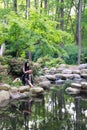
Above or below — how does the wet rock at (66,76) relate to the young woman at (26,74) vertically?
below

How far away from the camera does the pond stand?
9.73 metres

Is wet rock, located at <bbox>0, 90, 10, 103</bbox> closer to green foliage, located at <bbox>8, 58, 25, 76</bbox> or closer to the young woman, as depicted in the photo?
the young woman

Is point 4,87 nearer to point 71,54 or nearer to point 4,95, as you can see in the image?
point 4,95

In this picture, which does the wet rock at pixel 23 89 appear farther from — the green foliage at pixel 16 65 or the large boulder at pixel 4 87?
the green foliage at pixel 16 65

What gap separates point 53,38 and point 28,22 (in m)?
1.68

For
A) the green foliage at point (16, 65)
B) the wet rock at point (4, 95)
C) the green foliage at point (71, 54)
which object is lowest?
the green foliage at point (71, 54)

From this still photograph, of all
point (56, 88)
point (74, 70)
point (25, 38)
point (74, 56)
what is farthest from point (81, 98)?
point (74, 56)

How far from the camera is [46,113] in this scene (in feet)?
37.3

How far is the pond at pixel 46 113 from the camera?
973 cm

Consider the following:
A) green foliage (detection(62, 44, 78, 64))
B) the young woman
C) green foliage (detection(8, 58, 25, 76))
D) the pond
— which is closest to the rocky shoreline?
the pond

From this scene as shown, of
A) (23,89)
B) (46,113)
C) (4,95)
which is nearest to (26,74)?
(23,89)

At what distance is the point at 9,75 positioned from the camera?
17.2 meters

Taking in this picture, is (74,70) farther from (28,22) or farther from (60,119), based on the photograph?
(60,119)

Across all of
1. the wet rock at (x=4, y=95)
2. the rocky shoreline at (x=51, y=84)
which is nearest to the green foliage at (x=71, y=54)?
the rocky shoreline at (x=51, y=84)
